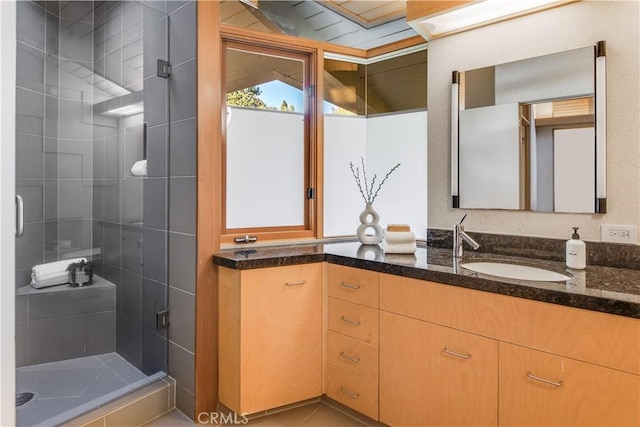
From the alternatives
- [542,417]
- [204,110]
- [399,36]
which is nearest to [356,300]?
[542,417]

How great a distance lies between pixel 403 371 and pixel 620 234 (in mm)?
1147

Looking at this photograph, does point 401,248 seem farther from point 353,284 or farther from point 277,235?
point 277,235

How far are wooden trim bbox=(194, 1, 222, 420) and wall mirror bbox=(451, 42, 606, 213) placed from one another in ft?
4.48

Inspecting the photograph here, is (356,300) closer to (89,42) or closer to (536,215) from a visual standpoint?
(536,215)

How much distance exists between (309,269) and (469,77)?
1.42 metres

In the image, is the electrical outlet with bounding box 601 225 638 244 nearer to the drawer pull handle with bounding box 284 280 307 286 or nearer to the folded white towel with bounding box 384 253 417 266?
the folded white towel with bounding box 384 253 417 266

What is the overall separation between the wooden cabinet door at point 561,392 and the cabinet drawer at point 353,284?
0.62 meters

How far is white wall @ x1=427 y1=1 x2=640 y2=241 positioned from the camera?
1.71 m

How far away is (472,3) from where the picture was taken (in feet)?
6.33

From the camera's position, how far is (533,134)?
196 cm

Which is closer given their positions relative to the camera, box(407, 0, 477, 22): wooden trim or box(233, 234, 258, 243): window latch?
box(407, 0, 477, 22): wooden trim

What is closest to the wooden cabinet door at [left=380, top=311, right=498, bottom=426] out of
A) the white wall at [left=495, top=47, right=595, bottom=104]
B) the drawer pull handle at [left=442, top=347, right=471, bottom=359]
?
the drawer pull handle at [left=442, top=347, right=471, bottom=359]

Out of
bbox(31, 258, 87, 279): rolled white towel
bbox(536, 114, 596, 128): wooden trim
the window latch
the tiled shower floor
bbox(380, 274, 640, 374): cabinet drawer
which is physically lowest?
the tiled shower floor

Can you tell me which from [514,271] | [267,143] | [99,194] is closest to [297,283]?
[267,143]
